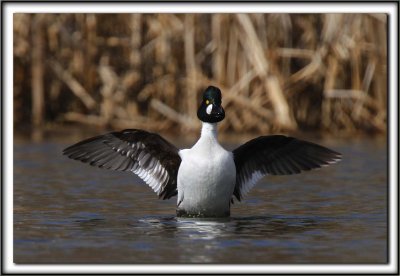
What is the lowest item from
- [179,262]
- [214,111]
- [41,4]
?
[179,262]

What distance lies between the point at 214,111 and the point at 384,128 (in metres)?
9.07

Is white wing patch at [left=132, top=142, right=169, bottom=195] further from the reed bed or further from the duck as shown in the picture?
the reed bed

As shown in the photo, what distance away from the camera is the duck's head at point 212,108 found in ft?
30.3

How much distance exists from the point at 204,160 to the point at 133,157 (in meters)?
1.23

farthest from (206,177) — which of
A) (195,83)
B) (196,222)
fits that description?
(195,83)

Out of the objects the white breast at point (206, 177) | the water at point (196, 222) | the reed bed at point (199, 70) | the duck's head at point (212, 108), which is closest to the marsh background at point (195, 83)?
the reed bed at point (199, 70)

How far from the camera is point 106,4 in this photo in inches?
394

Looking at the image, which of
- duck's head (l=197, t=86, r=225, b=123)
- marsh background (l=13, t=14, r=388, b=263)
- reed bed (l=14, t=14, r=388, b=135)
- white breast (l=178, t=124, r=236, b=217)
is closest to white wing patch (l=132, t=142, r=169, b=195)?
white breast (l=178, t=124, r=236, b=217)

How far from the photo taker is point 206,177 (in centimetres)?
909

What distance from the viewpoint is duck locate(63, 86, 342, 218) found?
9.12 metres

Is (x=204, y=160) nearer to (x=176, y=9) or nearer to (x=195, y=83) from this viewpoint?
(x=176, y=9)

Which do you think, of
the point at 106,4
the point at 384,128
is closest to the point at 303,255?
the point at 106,4

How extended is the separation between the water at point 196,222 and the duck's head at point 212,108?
35.6 inches

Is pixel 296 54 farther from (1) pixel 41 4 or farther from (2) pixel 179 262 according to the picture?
(2) pixel 179 262
